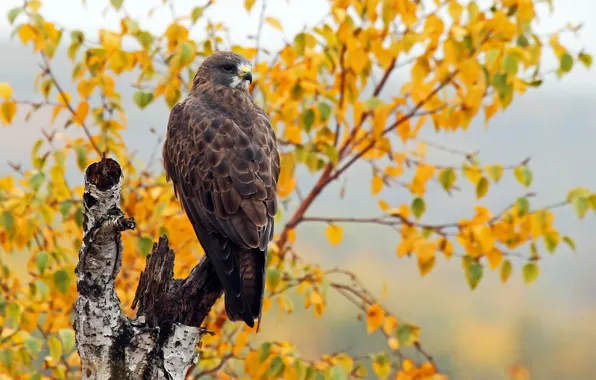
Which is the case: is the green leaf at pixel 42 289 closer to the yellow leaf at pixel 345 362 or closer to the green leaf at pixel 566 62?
the yellow leaf at pixel 345 362

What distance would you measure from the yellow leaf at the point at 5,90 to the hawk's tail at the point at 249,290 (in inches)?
78.6

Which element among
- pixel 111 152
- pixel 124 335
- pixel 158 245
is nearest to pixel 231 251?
pixel 158 245

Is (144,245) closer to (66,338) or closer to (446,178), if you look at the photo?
(66,338)

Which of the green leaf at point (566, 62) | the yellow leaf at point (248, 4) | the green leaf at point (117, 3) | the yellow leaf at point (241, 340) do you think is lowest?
the yellow leaf at point (241, 340)

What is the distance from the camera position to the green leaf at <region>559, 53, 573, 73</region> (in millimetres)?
5773

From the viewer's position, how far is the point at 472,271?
5.79 meters

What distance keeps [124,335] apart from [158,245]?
47 centimetres

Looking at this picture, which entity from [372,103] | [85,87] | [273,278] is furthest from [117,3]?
[273,278]

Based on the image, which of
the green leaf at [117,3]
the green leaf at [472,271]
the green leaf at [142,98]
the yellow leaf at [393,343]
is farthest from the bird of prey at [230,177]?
the yellow leaf at [393,343]

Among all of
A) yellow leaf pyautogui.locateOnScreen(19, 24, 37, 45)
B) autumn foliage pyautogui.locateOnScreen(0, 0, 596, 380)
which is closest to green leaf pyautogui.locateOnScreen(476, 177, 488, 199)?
autumn foliage pyautogui.locateOnScreen(0, 0, 596, 380)

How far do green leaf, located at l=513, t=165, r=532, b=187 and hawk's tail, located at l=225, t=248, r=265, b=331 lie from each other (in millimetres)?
1929

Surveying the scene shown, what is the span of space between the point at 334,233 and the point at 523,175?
4.66ft

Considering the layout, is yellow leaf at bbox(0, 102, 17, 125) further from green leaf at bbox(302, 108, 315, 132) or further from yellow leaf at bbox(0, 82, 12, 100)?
green leaf at bbox(302, 108, 315, 132)

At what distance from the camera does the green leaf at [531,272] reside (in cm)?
580
